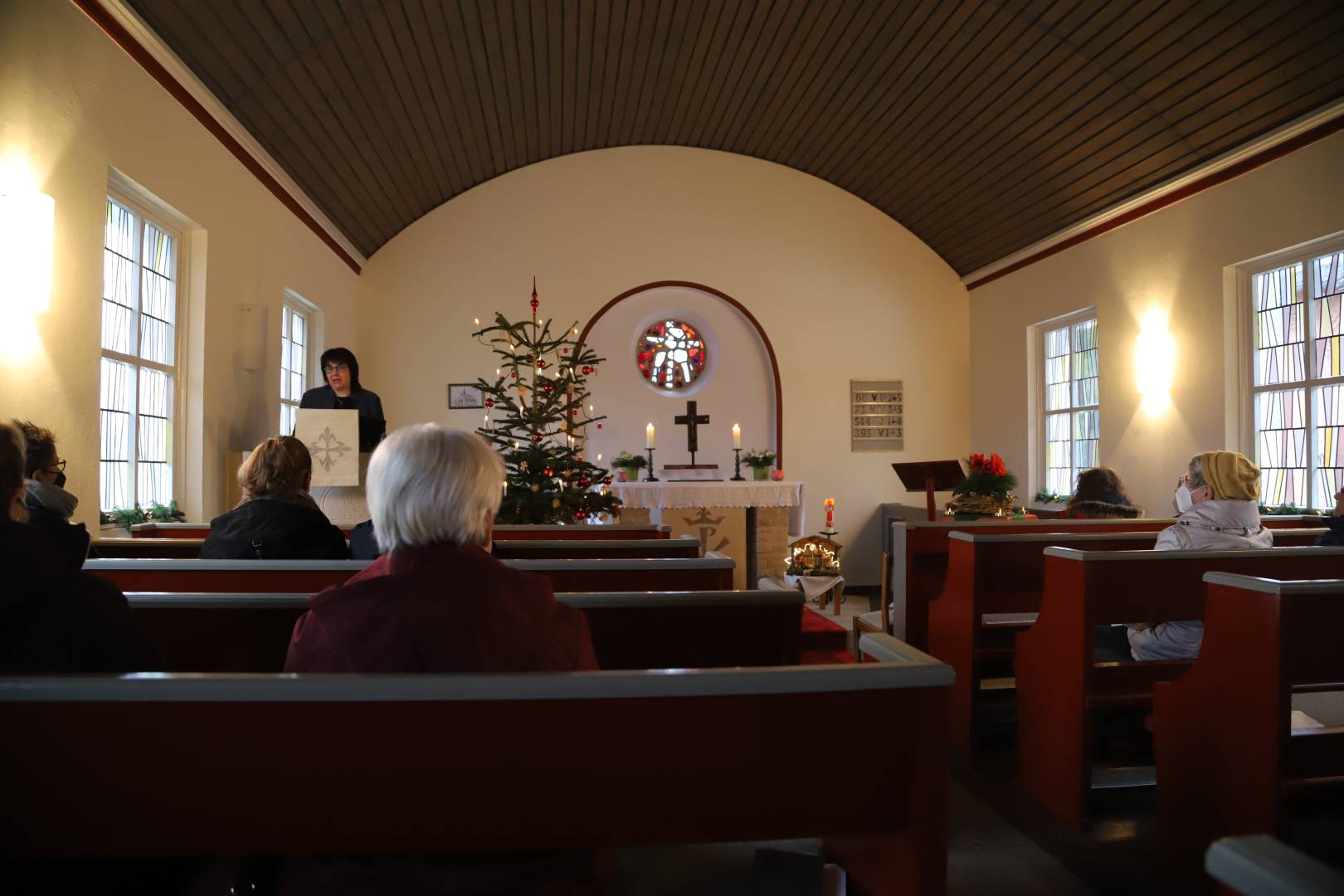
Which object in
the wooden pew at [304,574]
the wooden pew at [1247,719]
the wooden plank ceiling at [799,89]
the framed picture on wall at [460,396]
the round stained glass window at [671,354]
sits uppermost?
the wooden plank ceiling at [799,89]

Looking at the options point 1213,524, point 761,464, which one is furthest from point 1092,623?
point 761,464

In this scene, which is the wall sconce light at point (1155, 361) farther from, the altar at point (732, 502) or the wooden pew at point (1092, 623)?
the wooden pew at point (1092, 623)

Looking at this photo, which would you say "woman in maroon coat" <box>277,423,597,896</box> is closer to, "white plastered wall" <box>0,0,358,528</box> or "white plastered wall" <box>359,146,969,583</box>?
"white plastered wall" <box>0,0,358,528</box>

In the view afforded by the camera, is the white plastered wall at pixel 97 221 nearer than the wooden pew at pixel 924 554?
Yes

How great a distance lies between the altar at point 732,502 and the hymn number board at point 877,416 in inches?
72.4

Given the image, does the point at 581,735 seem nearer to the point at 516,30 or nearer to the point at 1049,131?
the point at 516,30

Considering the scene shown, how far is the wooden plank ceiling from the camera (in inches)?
199

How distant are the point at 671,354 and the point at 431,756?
330 inches

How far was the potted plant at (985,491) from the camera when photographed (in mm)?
4879

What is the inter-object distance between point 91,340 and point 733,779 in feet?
12.5

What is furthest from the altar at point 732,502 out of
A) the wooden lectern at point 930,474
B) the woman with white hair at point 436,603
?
the woman with white hair at point 436,603

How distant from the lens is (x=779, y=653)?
176 cm

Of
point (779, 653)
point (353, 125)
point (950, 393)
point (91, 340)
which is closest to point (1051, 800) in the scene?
point (779, 653)

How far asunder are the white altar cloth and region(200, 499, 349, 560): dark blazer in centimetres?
442
